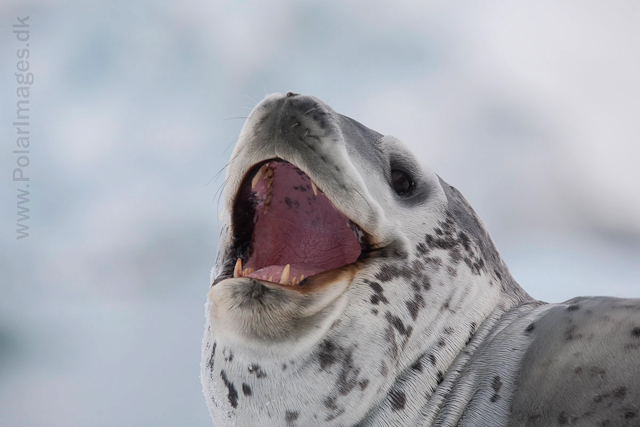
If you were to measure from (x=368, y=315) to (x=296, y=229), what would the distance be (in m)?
0.44

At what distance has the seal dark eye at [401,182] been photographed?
190cm

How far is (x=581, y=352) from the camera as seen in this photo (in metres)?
1.52

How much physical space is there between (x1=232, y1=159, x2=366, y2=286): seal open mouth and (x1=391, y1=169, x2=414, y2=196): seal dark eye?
231mm

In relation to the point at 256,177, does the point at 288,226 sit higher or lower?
lower

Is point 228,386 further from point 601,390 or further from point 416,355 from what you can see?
point 601,390

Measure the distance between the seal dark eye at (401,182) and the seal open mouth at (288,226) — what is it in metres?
0.23

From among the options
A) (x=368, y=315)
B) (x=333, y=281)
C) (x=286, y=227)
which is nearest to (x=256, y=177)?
(x=286, y=227)

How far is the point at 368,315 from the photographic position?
1.52 m

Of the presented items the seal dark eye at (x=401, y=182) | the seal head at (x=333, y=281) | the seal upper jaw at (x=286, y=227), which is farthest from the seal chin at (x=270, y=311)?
the seal dark eye at (x=401, y=182)

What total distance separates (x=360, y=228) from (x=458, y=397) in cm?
59

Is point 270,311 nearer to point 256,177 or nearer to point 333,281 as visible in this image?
point 333,281

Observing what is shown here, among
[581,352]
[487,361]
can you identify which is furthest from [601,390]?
[487,361]

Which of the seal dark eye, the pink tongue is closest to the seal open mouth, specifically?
the pink tongue

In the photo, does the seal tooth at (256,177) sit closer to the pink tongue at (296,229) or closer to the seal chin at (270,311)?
the pink tongue at (296,229)
